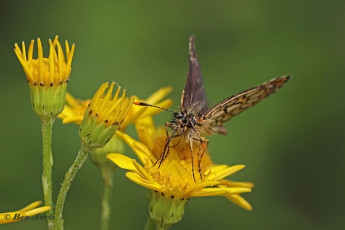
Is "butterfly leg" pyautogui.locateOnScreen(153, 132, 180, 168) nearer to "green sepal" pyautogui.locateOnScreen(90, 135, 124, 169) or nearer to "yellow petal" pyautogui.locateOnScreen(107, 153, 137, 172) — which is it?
"yellow petal" pyautogui.locateOnScreen(107, 153, 137, 172)

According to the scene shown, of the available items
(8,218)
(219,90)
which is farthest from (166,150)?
(219,90)

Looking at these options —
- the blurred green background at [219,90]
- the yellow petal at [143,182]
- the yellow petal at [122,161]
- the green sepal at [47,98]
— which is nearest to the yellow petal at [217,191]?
the yellow petal at [143,182]

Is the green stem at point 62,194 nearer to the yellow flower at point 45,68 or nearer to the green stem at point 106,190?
the yellow flower at point 45,68

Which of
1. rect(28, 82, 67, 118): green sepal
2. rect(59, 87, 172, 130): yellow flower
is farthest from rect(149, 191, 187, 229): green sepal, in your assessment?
rect(28, 82, 67, 118): green sepal

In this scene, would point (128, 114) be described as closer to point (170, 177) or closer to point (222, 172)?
point (170, 177)

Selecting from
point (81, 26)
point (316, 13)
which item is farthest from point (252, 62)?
point (81, 26)

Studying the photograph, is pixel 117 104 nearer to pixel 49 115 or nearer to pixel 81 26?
pixel 49 115
